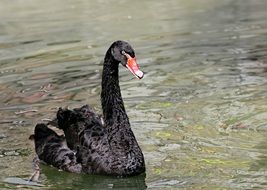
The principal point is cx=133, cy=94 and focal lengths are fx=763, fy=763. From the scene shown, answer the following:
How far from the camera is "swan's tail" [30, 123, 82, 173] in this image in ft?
19.5

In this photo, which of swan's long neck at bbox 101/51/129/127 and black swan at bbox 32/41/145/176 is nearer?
black swan at bbox 32/41/145/176

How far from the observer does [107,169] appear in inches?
226

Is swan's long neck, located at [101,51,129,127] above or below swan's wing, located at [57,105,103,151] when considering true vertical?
above

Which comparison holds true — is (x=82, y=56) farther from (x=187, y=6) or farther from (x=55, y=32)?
(x=187, y=6)

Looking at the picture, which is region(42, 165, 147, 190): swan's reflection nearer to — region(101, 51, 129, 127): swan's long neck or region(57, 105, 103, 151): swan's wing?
region(57, 105, 103, 151): swan's wing

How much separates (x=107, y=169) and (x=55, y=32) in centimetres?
836

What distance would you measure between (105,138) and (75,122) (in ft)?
0.94

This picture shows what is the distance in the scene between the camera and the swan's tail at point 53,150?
5941 millimetres

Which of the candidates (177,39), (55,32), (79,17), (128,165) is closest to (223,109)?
(128,165)

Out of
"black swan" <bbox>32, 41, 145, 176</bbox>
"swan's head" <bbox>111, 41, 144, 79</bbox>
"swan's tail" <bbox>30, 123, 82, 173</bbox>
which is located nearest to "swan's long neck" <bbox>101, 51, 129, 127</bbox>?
"black swan" <bbox>32, 41, 145, 176</bbox>

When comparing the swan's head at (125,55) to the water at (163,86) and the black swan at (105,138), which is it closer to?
the black swan at (105,138)

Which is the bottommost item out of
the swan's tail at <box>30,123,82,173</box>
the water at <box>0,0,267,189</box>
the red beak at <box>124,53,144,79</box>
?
the water at <box>0,0,267,189</box>

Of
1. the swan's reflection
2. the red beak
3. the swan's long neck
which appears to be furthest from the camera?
the swan's long neck

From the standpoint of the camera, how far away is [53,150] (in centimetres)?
612
